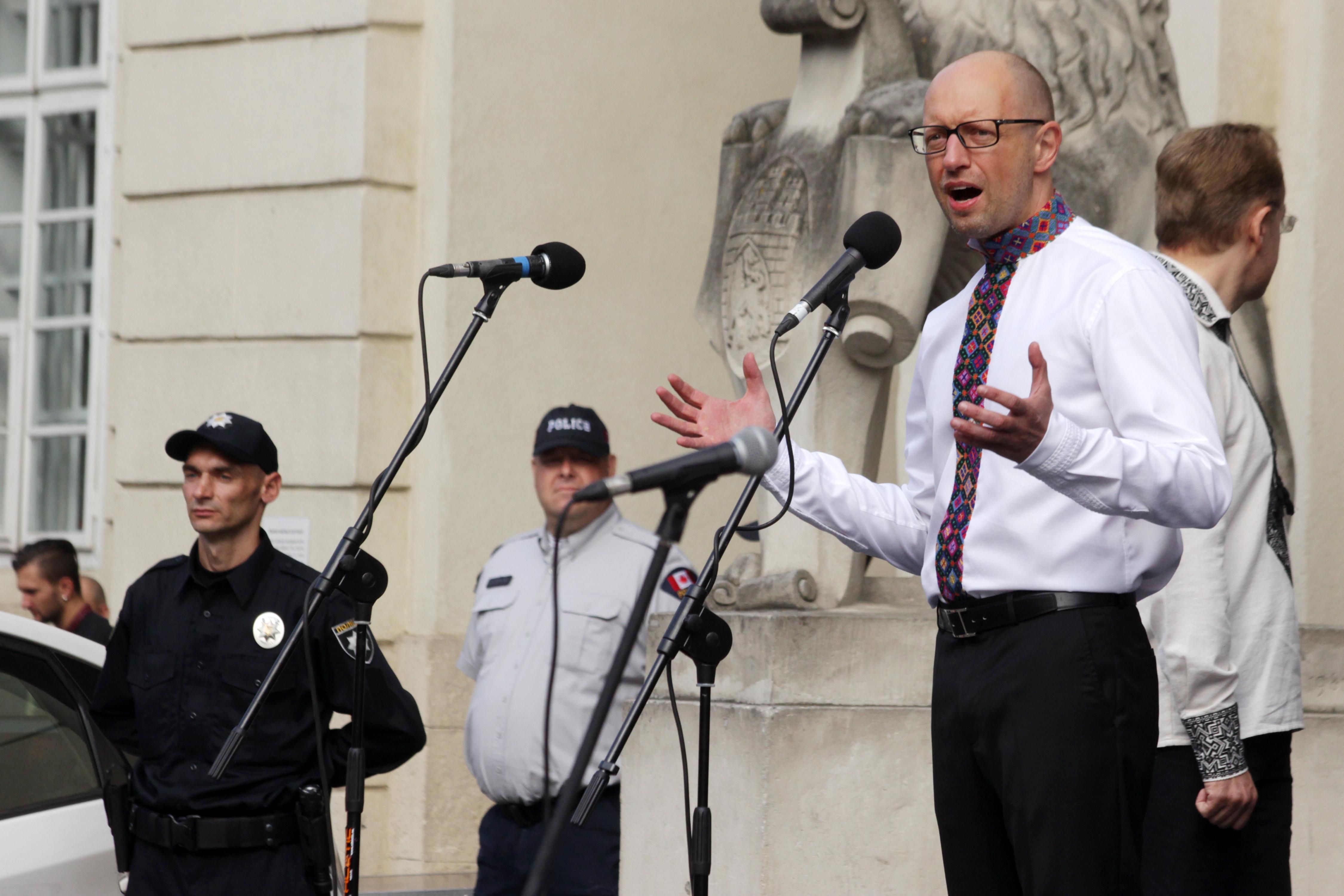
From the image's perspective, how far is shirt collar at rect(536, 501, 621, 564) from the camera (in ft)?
18.7

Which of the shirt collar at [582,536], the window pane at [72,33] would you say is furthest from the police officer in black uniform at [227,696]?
the window pane at [72,33]

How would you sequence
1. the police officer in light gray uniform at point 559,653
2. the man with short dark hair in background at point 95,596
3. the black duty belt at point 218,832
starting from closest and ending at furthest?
the black duty belt at point 218,832 → the police officer in light gray uniform at point 559,653 → the man with short dark hair in background at point 95,596

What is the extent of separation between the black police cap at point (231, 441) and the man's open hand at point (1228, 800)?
2.31 m

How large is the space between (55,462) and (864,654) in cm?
566

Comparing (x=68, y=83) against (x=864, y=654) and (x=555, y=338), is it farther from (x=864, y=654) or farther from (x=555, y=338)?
(x=864, y=654)

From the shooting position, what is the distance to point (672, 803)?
495cm

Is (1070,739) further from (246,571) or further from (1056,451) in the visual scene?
(246,571)

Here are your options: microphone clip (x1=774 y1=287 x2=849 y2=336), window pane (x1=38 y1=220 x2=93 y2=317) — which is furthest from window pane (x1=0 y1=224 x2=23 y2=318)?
microphone clip (x1=774 y1=287 x2=849 y2=336)

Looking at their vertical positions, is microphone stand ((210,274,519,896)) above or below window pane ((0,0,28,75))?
below

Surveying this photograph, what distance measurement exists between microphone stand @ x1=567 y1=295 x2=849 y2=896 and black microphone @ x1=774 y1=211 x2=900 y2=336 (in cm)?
4

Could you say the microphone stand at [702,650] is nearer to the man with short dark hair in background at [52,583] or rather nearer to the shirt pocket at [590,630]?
the shirt pocket at [590,630]

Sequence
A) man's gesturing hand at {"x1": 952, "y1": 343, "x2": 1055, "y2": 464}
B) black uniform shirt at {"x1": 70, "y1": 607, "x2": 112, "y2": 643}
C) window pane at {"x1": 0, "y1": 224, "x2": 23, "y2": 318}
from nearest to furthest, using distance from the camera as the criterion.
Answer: man's gesturing hand at {"x1": 952, "y1": 343, "x2": 1055, "y2": 464}
black uniform shirt at {"x1": 70, "y1": 607, "x2": 112, "y2": 643}
window pane at {"x1": 0, "y1": 224, "x2": 23, "y2": 318}

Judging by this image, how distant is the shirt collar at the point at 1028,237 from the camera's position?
10.4 feet

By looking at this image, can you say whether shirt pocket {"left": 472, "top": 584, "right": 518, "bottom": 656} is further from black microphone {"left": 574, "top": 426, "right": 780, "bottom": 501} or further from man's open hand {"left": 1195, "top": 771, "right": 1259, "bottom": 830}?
black microphone {"left": 574, "top": 426, "right": 780, "bottom": 501}
